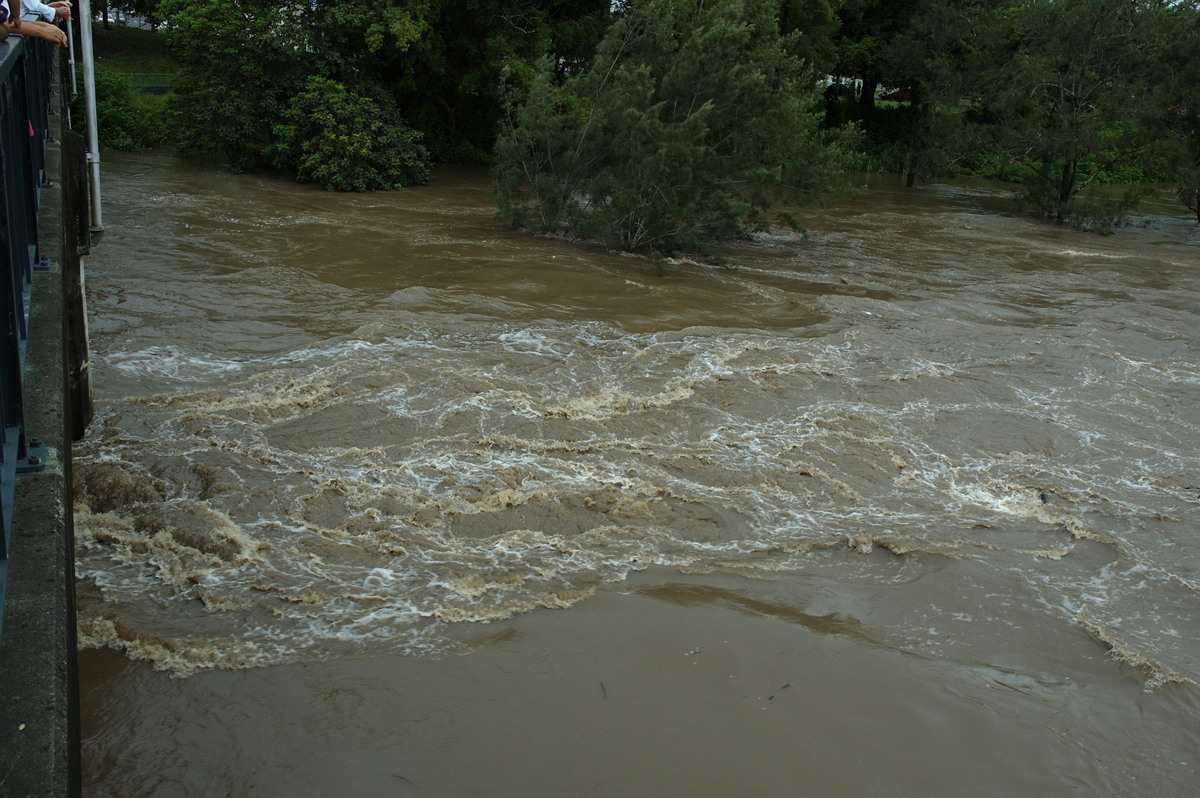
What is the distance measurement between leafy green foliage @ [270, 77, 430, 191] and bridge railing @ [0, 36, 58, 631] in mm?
15660

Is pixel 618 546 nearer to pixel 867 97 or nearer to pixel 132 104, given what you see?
pixel 132 104

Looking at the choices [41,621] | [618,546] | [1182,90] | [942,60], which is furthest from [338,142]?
[1182,90]

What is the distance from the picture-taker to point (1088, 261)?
18734 mm

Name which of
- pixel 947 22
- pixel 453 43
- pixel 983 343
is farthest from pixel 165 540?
pixel 947 22

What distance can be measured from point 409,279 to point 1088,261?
13.7 metres

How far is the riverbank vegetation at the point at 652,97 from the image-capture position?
14961mm

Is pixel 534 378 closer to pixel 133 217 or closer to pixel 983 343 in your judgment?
pixel 983 343

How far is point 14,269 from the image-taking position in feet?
11.7

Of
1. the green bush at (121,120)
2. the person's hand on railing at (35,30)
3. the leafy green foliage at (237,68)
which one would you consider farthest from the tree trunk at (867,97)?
the person's hand on railing at (35,30)

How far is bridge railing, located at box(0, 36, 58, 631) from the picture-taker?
290 centimetres

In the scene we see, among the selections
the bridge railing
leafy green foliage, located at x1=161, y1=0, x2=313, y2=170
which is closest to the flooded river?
the bridge railing

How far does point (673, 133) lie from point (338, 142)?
30.0ft

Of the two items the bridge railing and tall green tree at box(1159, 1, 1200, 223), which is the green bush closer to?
the bridge railing

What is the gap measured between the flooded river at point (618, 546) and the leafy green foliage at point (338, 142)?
8.05 meters
